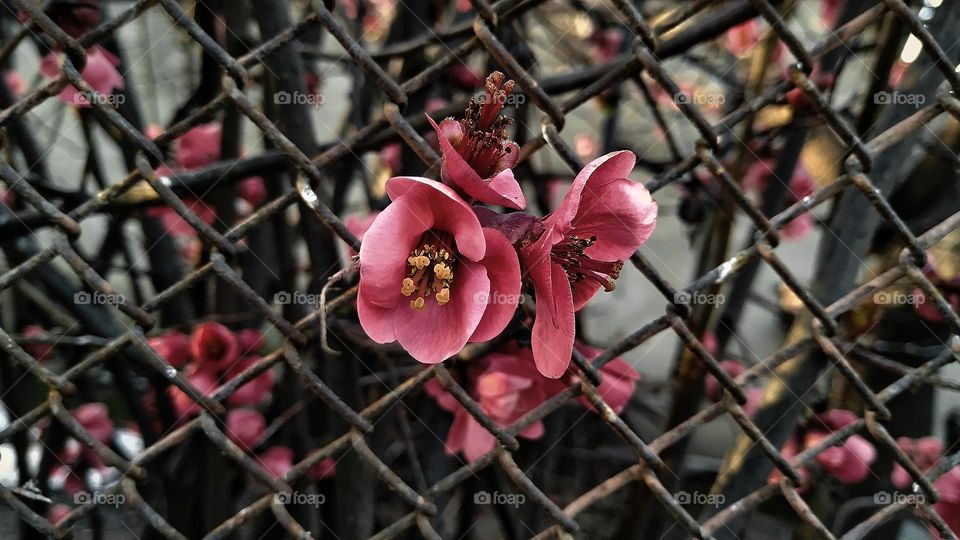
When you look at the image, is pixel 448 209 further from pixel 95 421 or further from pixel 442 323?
pixel 95 421

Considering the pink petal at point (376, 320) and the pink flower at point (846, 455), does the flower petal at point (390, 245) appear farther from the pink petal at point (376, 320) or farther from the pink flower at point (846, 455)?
the pink flower at point (846, 455)

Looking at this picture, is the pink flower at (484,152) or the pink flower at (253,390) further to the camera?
the pink flower at (253,390)

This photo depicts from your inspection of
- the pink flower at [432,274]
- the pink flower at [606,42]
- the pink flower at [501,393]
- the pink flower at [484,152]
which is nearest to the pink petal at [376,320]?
the pink flower at [432,274]

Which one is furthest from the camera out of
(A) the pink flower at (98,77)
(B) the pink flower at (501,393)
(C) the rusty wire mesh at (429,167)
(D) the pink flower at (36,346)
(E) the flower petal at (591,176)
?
(D) the pink flower at (36,346)

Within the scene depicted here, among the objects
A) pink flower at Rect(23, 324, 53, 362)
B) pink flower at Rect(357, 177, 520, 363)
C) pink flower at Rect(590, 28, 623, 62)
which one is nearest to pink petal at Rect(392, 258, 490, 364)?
pink flower at Rect(357, 177, 520, 363)

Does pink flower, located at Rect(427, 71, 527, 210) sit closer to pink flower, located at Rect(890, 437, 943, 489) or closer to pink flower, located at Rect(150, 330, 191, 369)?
pink flower, located at Rect(150, 330, 191, 369)

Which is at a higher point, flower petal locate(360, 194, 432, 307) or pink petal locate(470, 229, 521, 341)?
flower petal locate(360, 194, 432, 307)

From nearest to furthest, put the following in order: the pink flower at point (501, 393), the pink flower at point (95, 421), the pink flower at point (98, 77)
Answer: the pink flower at point (501, 393)
the pink flower at point (98, 77)
the pink flower at point (95, 421)

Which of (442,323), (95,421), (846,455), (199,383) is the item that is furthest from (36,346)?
(846,455)
